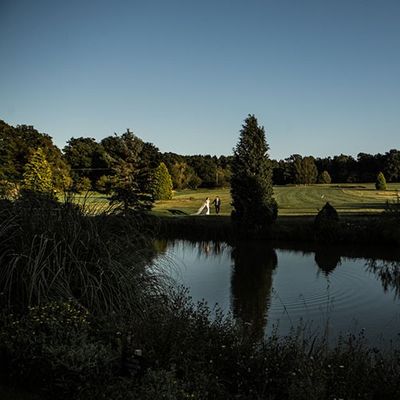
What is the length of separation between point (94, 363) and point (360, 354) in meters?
2.80

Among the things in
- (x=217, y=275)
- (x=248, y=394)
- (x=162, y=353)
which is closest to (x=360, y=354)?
(x=248, y=394)

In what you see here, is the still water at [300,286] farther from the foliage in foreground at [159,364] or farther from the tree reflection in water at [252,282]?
the foliage in foreground at [159,364]

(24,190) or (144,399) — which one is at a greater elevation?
(24,190)

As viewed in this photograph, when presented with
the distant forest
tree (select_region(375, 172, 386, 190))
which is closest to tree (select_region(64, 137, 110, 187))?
the distant forest

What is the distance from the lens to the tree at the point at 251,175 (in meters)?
22.8

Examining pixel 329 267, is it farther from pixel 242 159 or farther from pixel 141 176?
pixel 141 176

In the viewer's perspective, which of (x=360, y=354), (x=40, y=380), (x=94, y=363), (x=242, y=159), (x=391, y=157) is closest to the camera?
(x=94, y=363)

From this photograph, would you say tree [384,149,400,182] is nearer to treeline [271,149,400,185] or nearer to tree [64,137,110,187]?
treeline [271,149,400,185]

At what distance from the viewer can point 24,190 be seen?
6.14 m

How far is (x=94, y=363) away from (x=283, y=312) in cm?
650

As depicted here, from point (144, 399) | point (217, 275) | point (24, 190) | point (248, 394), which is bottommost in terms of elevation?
point (217, 275)

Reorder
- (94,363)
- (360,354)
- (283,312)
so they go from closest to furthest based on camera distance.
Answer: (94,363) < (360,354) < (283,312)

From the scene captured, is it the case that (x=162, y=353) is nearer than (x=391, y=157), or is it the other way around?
(x=162, y=353)

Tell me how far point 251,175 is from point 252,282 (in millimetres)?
11156
